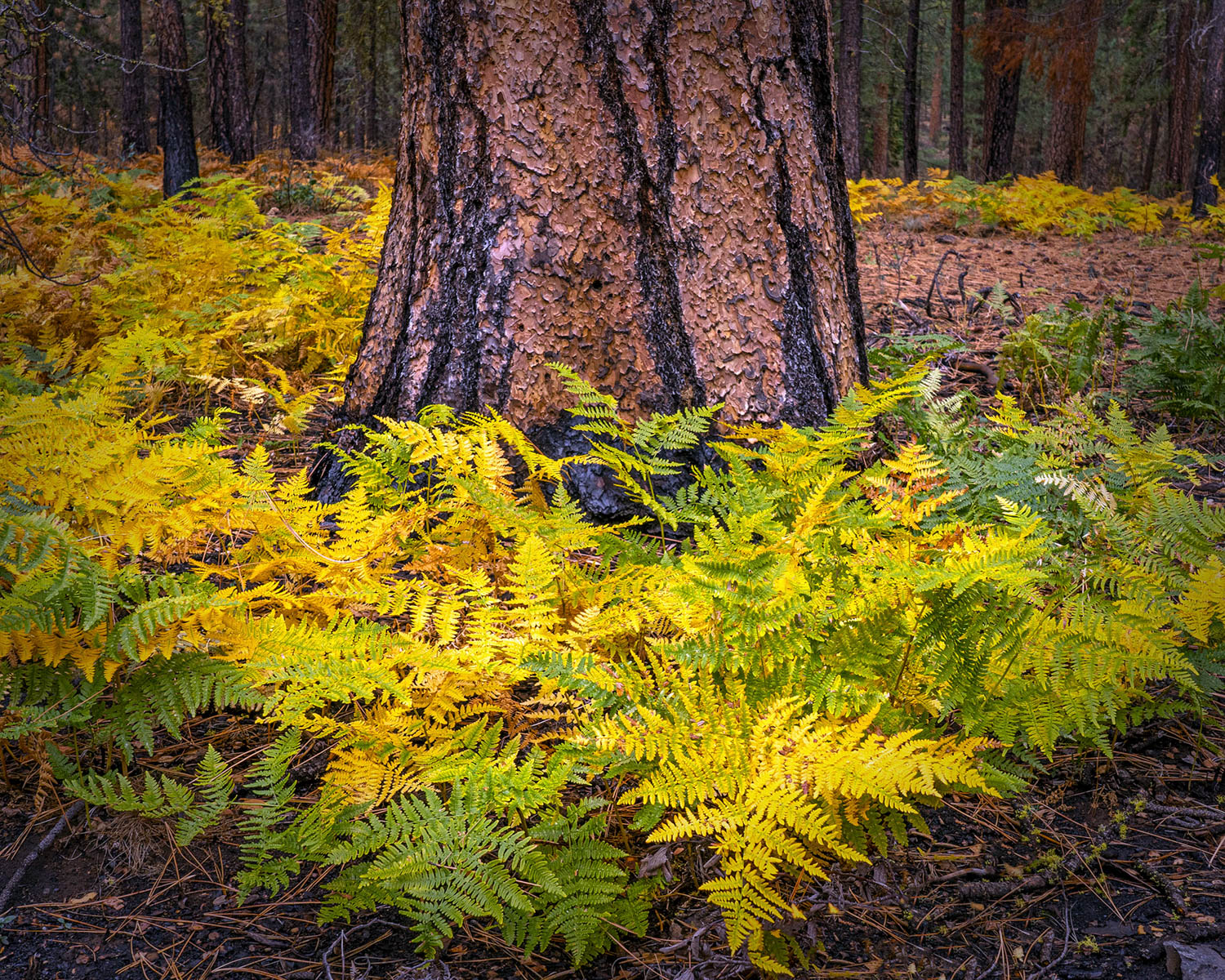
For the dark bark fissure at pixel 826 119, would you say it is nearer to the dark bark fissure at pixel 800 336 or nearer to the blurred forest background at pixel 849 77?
the dark bark fissure at pixel 800 336

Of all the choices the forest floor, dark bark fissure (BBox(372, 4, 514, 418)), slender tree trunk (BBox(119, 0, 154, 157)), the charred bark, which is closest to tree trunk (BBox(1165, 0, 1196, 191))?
the charred bark

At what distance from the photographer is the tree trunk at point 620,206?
267 centimetres

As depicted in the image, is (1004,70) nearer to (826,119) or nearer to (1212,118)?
(1212,118)

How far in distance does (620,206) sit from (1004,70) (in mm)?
11904

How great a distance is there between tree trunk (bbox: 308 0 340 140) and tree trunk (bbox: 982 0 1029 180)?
9254 mm

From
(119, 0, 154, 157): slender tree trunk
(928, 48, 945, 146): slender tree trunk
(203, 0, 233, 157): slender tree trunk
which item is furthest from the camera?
(928, 48, 945, 146): slender tree trunk

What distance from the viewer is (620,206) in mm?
2738

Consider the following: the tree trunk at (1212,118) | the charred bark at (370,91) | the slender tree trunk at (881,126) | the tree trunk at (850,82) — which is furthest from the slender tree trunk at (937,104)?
the tree trunk at (1212,118)

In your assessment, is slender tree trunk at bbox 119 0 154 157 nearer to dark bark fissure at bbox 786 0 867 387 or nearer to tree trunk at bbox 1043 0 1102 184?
dark bark fissure at bbox 786 0 867 387

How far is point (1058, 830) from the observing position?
5.87 feet

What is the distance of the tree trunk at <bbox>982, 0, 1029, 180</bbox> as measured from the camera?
39.0 feet

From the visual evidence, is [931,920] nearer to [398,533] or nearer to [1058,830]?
[1058,830]

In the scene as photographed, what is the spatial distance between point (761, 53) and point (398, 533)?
190cm

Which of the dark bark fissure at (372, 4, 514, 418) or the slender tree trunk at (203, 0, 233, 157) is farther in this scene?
the slender tree trunk at (203, 0, 233, 157)
